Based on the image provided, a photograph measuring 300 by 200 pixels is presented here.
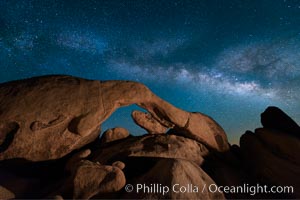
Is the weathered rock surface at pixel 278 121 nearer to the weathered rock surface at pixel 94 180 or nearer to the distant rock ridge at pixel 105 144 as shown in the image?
the distant rock ridge at pixel 105 144

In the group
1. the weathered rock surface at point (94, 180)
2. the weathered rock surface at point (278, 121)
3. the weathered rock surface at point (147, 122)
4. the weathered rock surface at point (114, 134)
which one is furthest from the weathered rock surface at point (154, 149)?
the weathered rock surface at point (278, 121)

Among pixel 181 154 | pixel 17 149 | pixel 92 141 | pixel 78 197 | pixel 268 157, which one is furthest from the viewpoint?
pixel 92 141

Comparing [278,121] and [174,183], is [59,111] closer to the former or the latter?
[174,183]

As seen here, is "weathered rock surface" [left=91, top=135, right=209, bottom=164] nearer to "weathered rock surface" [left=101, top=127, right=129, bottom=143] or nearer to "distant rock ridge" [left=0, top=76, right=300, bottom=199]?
"distant rock ridge" [left=0, top=76, right=300, bottom=199]

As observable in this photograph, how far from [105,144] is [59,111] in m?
2.46

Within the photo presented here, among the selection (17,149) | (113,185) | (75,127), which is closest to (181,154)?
(113,185)

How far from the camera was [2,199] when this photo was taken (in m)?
6.41

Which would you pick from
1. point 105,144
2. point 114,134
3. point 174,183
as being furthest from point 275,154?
point 105,144

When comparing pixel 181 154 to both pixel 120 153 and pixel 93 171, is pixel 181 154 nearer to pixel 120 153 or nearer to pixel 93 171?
pixel 120 153

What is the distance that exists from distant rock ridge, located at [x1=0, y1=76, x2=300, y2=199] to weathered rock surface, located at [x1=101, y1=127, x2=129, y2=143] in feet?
0.19

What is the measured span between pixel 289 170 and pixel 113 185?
6.48 meters

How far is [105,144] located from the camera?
10102mm

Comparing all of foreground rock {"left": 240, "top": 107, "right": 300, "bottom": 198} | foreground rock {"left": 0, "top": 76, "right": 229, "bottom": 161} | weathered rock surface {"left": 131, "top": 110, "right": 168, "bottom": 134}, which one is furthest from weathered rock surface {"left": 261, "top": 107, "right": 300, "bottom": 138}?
weathered rock surface {"left": 131, "top": 110, "right": 168, "bottom": 134}

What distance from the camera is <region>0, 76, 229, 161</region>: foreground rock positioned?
8.26 metres
